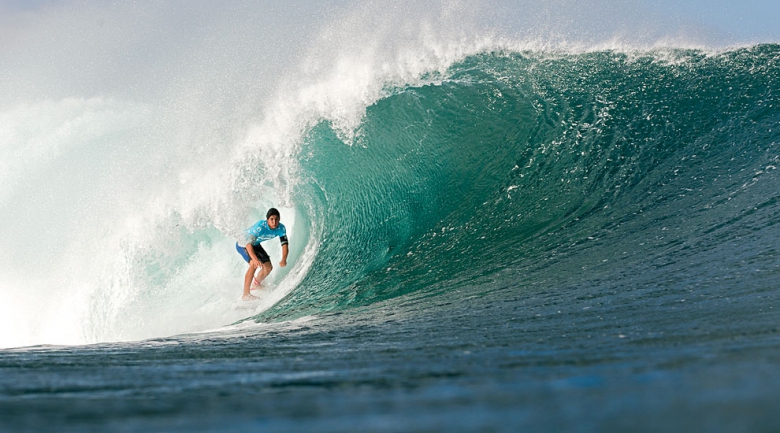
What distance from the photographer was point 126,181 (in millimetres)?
11930

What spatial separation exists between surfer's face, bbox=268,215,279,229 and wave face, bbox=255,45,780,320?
3.04 ft

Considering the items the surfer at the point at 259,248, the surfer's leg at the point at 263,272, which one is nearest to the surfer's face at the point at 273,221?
the surfer at the point at 259,248

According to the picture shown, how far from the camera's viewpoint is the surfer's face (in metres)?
8.64

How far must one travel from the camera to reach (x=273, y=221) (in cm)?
867

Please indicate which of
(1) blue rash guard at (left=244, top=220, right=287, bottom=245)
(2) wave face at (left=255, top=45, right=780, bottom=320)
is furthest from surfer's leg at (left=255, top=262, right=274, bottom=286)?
(2) wave face at (left=255, top=45, right=780, bottom=320)

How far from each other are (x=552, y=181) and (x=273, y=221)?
161 inches

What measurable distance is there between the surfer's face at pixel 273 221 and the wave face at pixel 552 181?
93 cm

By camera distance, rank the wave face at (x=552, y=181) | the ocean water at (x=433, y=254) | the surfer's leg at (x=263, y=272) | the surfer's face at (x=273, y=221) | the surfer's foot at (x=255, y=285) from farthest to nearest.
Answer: the surfer's foot at (x=255, y=285)
the surfer's leg at (x=263, y=272)
the surfer's face at (x=273, y=221)
the wave face at (x=552, y=181)
the ocean water at (x=433, y=254)

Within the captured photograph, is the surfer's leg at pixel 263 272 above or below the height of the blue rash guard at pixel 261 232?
below

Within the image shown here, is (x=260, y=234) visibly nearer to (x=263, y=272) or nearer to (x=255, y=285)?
(x=263, y=272)

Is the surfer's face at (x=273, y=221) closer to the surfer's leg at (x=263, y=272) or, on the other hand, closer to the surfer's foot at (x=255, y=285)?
the surfer's leg at (x=263, y=272)

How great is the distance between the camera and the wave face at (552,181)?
21.2ft

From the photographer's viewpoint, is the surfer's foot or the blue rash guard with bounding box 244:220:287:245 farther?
the surfer's foot

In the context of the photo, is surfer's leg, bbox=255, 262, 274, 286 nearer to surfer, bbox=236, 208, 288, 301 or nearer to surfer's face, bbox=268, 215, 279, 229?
surfer, bbox=236, 208, 288, 301
